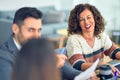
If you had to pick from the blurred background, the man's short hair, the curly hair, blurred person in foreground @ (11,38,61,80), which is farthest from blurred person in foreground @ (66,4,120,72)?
the blurred background

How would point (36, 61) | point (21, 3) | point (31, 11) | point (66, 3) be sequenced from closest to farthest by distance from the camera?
point (36, 61) → point (31, 11) → point (21, 3) → point (66, 3)

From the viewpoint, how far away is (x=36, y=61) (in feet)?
1.99

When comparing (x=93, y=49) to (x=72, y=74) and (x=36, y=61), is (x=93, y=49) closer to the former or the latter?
(x=72, y=74)

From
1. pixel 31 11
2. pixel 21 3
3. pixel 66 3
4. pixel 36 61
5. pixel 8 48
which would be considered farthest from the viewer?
pixel 66 3

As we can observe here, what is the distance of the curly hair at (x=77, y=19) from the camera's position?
88.8 inches

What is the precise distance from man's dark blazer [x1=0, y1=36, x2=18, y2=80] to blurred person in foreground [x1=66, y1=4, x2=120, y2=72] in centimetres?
58

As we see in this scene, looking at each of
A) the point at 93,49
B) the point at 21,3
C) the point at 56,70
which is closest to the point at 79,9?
the point at 93,49

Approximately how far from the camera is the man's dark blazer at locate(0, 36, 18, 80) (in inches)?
58.2

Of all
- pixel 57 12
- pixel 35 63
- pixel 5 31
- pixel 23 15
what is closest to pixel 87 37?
pixel 23 15

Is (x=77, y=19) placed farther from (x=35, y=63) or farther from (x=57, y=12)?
(x=57, y=12)

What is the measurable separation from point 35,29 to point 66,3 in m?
4.73

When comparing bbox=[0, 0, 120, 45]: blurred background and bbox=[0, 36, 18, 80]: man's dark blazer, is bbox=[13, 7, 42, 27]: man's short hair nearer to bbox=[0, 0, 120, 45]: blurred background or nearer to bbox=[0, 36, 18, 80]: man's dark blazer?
bbox=[0, 36, 18, 80]: man's dark blazer

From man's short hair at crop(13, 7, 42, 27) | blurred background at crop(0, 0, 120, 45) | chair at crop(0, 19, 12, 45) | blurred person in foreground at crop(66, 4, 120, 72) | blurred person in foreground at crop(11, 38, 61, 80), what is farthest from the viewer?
blurred background at crop(0, 0, 120, 45)

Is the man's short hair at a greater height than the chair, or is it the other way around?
the man's short hair
